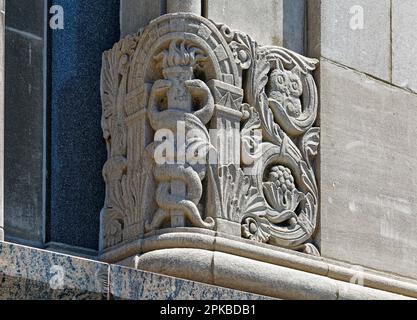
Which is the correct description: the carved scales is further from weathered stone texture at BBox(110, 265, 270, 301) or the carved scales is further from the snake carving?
weathered stone texture at BBox(110, 265, 270, 301)

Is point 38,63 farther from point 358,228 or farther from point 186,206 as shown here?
point 358,228

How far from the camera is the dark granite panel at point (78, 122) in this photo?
14.5 m

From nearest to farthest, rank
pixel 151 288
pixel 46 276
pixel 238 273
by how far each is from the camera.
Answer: pixel 46 276 < pixel 151 288 < pixel 238 273

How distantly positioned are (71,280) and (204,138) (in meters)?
2.78

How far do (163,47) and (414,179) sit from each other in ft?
7.90

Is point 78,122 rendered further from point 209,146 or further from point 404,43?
point 404,43

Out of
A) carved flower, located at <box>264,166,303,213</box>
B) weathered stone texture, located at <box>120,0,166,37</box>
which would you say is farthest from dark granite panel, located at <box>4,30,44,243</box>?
carved flower, located at <box>264,166,303,213</box>

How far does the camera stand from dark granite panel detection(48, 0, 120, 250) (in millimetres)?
14523

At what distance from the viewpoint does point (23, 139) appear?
1442 cm

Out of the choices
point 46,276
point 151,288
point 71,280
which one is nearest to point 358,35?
point 151,288

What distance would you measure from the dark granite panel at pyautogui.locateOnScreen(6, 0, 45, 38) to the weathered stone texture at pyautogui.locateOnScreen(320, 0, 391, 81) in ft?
6.75

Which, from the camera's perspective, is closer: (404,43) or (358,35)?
(358,35)

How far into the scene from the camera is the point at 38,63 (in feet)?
48.1

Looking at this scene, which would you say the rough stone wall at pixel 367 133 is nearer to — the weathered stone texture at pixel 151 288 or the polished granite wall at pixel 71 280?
the weathered stone texture at pixel 151 288
